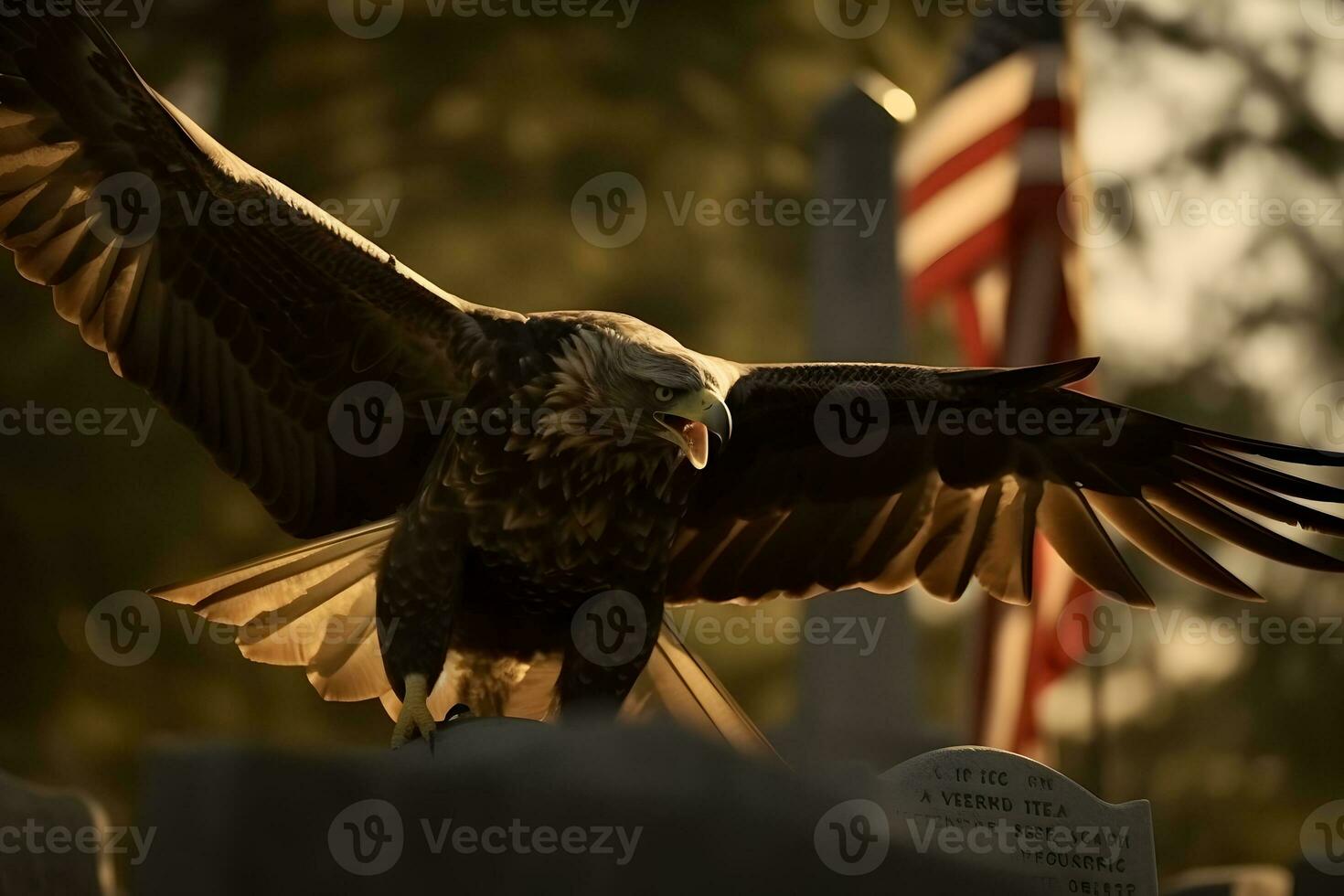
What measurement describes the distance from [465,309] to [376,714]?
1123cm

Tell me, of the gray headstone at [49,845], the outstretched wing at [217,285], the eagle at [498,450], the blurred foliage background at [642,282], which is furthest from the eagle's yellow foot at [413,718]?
the blurred foliage background at [642,282]

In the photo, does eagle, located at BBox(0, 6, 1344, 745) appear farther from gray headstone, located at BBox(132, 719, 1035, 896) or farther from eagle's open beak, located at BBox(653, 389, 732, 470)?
gray headstone, located at BBox(132, 719, 1035, 896)

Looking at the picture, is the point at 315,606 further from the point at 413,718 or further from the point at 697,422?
the point at 697,422

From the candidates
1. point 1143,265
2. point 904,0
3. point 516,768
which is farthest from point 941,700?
point 516,768

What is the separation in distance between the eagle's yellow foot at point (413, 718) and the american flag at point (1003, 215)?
13.1 ft

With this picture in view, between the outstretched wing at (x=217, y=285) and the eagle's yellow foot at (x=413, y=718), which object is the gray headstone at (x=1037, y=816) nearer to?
the eagle's yellow foot at (x=413, y=718)

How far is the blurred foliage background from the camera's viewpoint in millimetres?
13492

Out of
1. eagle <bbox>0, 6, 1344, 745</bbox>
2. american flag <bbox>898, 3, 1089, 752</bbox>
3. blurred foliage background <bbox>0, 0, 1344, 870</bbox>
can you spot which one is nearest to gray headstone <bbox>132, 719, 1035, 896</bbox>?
eagle <bbox>0, 6, 1344, 745</bbox>

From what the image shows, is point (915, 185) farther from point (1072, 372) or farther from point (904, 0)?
point (904, 0)

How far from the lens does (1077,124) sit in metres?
7.29

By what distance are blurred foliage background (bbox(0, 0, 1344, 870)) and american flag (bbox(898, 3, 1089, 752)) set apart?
551 centimetres

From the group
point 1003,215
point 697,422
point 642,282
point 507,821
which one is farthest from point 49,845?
point 642,282

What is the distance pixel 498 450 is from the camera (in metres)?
3.30

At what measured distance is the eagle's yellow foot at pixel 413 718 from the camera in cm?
304
